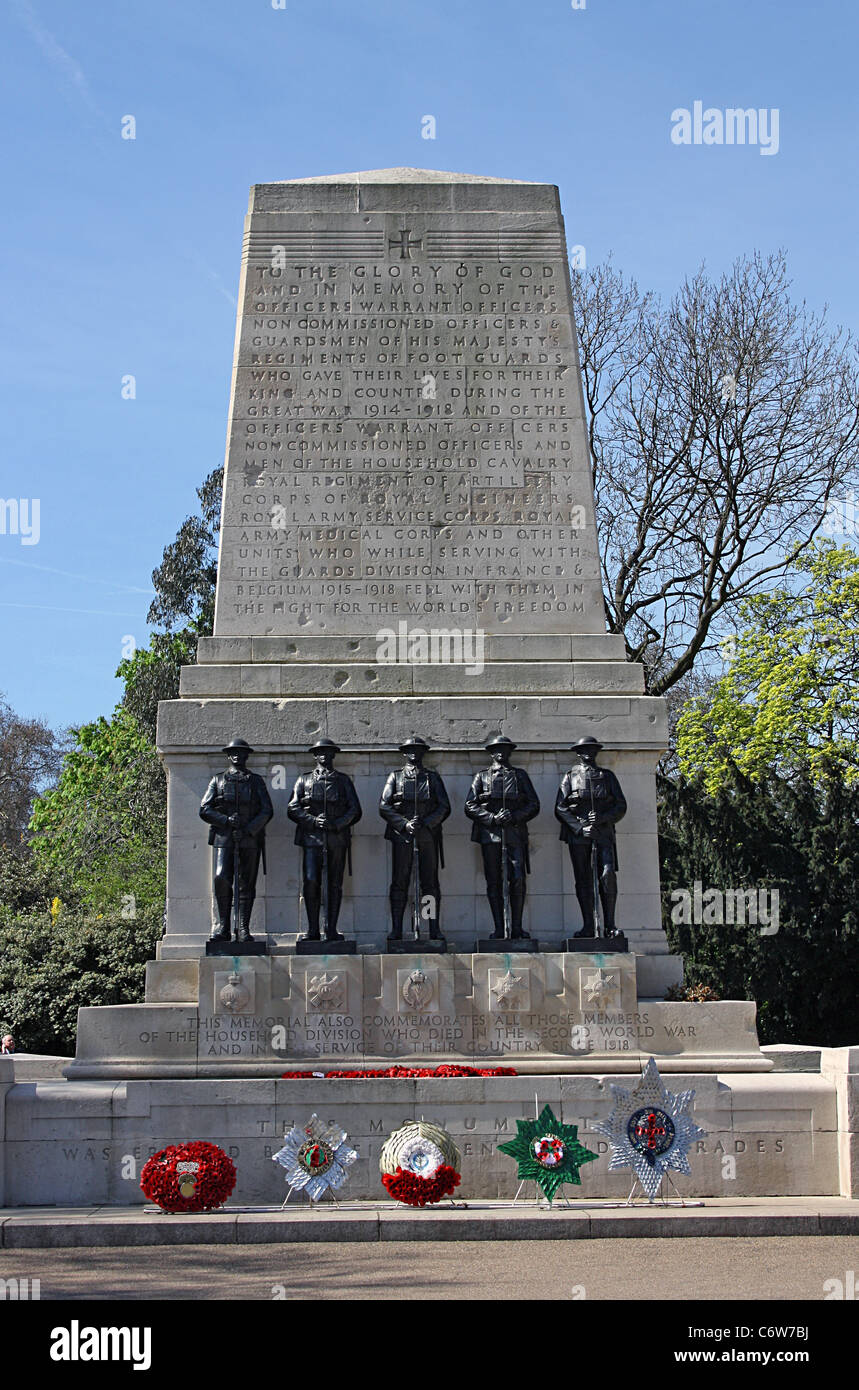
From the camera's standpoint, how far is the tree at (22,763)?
64438 millimetres

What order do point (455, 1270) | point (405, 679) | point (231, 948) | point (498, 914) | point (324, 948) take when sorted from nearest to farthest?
point (455, 1270), point (231, 948), point (324, 948), point (498, 914), point (405, 679)

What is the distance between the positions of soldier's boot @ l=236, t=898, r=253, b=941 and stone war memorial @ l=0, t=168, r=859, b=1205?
0.23 feet

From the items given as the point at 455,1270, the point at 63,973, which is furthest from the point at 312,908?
the point at 63,973

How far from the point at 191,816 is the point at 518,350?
7536 mm

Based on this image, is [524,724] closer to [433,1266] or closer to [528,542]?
[528,542]

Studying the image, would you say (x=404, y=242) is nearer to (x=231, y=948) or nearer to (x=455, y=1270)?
(x=231, y=948)

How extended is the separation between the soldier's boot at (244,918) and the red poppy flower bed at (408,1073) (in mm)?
1879

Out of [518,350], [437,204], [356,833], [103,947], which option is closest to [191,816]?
[356,833]

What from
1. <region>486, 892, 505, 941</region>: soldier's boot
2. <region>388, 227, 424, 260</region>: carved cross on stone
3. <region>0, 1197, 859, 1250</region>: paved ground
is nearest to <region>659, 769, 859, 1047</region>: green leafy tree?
<region>486, 892, 505, 941</region>: soldier's boot

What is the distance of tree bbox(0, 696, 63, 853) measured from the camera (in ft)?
211

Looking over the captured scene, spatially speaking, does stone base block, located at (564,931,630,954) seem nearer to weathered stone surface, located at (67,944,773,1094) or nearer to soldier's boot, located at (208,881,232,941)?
A: weathered stone surface, located at (67,944,773,1094)

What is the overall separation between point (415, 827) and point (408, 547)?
4297 mm

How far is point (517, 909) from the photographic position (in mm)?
18562

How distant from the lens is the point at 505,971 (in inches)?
696
